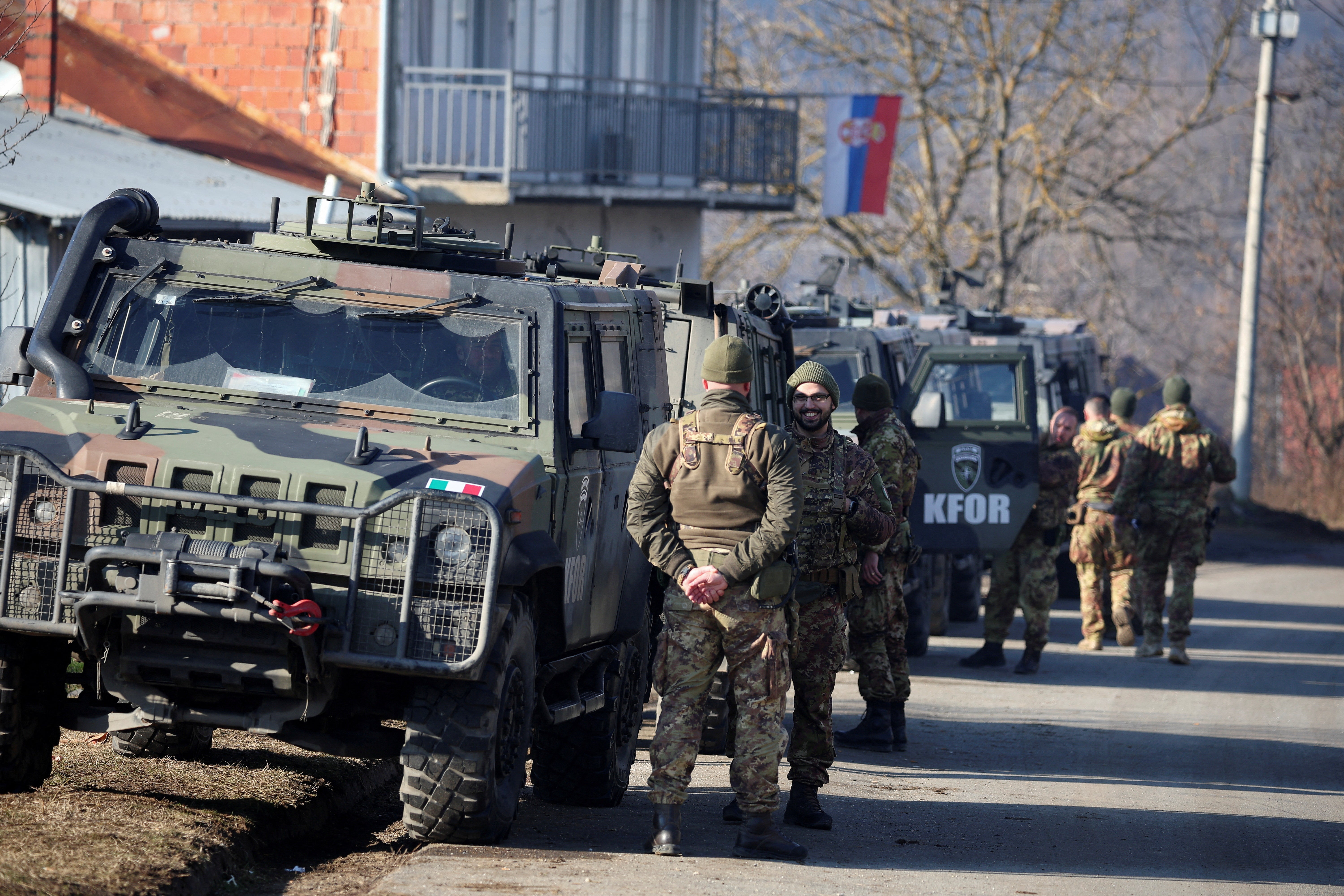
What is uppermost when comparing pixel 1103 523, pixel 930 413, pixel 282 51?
pixel 282 51

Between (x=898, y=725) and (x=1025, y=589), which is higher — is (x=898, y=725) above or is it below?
below

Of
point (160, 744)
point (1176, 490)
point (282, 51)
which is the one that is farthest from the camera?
point (282, 51)

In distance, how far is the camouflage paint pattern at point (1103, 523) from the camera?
44.1 feet

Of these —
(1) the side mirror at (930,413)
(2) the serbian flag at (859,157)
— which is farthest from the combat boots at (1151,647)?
(2) the serbian flag at (859,157)

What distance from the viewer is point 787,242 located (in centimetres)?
3112

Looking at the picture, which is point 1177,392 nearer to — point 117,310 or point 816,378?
point 816,378

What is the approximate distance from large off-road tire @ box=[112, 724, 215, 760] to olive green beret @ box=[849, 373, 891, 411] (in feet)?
12.9

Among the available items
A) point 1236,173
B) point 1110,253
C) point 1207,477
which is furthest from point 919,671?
point 1236,173

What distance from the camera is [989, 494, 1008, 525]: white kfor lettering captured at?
12312 mm

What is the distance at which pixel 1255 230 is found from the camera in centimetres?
2742

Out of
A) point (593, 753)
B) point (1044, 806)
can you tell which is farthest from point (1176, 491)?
point (593, 753)

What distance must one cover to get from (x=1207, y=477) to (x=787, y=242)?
1840cm

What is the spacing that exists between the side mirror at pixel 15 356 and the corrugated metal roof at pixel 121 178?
4573 millimetres

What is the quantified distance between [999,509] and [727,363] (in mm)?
6327
